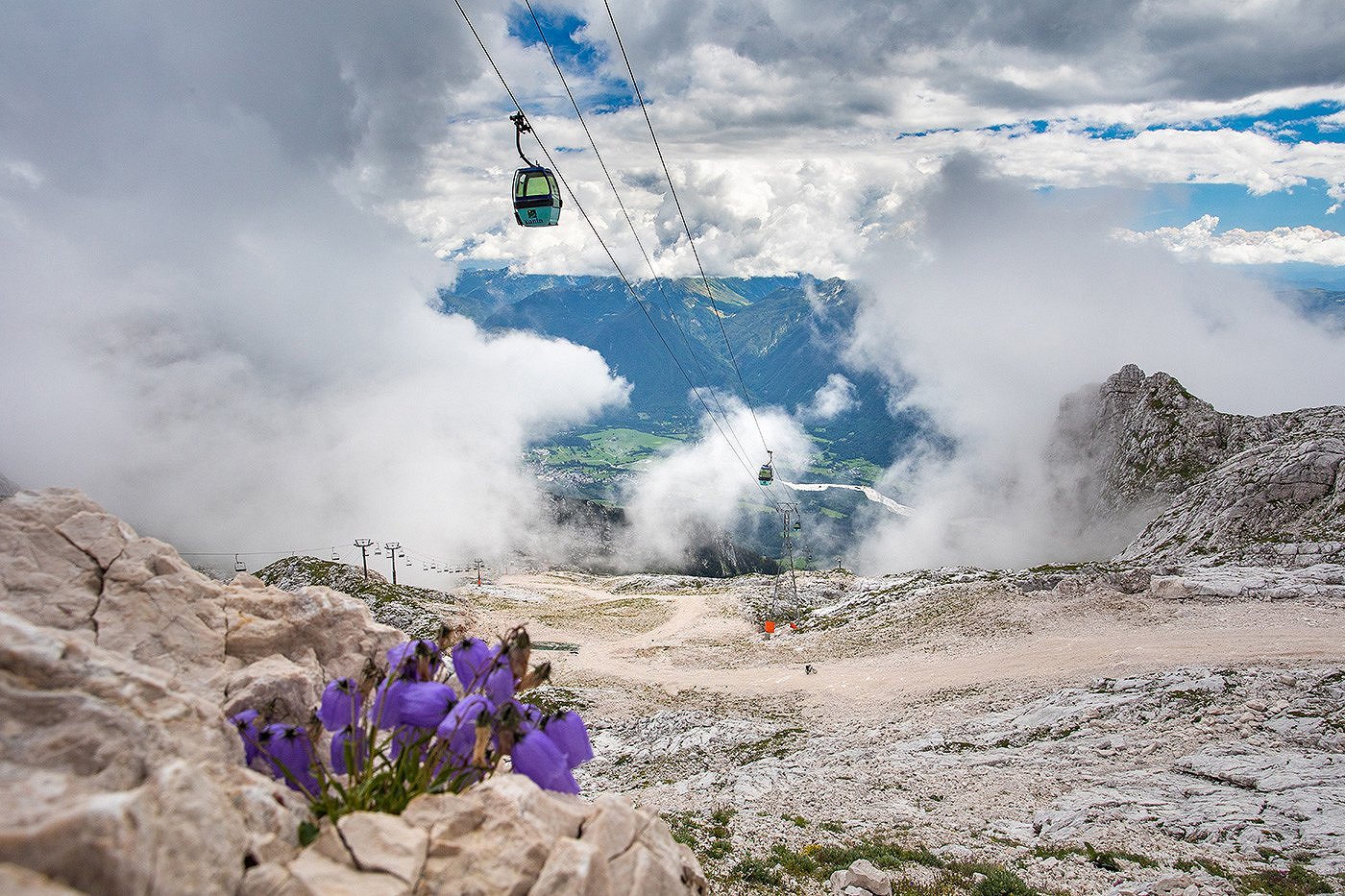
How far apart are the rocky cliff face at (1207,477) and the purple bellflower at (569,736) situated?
5527 cm

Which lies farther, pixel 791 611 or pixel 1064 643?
pixel 791 611

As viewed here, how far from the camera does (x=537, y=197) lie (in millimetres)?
21375

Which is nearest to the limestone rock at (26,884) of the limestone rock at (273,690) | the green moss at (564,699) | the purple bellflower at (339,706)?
the purple bellflower at (339,706)

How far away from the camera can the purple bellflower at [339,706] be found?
5566 mm

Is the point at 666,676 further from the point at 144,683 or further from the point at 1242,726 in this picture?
the point at 144,683

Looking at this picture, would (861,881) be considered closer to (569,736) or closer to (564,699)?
(569,736)

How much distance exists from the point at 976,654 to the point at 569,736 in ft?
120

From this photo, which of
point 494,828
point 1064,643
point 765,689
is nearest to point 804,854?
point 494,828

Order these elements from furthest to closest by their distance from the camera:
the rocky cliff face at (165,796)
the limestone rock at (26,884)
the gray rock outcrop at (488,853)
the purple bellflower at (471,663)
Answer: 1. the purple bellflower at (471,663)
2. the gray rock outcrop at (488,853)
3. the rocky cliff face at (165,796)
4. the limestone rock at (26,884)

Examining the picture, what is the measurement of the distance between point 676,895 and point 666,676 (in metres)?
39.0

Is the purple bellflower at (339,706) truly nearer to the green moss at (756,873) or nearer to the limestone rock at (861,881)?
the green moss at (756,873)

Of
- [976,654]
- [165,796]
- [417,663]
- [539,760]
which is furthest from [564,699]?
[165,796]

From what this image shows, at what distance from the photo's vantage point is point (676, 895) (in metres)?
5.16

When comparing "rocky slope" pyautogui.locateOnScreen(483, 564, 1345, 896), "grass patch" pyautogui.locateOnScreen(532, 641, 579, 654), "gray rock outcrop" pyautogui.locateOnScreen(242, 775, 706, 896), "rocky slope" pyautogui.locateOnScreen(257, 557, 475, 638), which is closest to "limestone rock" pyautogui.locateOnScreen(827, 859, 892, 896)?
"rocky slope" pyautogui.locateOnScreen(483, 564, 1345, 896)
